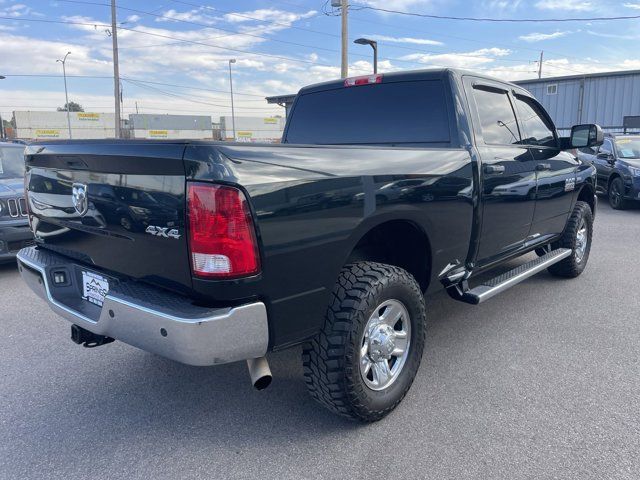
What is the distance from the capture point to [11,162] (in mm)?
6773

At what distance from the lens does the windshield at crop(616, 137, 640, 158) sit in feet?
37.3

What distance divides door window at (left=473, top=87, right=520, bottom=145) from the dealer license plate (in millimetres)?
2695

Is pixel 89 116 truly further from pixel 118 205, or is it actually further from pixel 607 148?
pixel 118 205

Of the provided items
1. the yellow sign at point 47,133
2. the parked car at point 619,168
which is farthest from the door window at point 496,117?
the yellow sign at point 47,133

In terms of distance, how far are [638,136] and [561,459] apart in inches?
465

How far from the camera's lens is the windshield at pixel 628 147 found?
11355mm

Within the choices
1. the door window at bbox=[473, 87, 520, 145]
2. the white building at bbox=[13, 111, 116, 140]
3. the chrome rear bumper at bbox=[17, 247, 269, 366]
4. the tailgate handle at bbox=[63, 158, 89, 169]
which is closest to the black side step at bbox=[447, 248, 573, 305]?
the door window at bbox=[473, 87, 520, 145]

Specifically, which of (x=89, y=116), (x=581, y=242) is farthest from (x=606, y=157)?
(x=89, y=116)

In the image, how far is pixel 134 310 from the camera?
7.29 feet

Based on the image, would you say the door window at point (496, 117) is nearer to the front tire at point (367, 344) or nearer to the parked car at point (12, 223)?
the front tire at point (367, 344)

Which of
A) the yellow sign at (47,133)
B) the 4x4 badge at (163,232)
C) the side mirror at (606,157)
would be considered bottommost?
the side mirror at (606,157)

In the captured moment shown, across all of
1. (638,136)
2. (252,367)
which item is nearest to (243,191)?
(252,367)

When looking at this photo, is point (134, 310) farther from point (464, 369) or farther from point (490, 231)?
point (490, 231)

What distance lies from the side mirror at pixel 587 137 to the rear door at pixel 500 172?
40.0 inches
